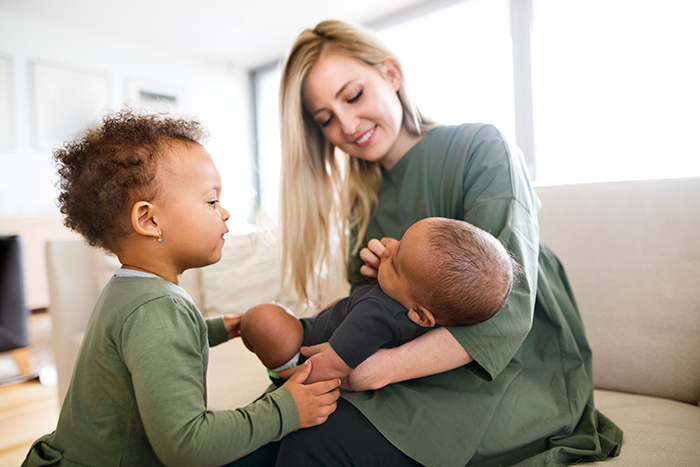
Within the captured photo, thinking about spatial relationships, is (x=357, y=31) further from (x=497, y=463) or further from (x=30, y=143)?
(x=30, y=143)

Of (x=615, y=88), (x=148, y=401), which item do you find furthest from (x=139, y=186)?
(x=615, y=88)

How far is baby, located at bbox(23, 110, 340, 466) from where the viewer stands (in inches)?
25.8

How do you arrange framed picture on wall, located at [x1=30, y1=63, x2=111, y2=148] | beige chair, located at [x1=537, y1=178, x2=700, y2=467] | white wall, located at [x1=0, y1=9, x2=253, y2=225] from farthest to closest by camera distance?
framed picture on wall, located at [x1=30, y1=63, x2=111, y2=148] → white wall, located at [x1=0, y1=9, x2=253, y2=225] → beige chair, located at [x1=537, y1=178, x2=700, y2=467]

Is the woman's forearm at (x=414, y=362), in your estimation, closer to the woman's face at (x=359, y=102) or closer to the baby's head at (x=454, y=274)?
the baby's head at (x=454, y=274)

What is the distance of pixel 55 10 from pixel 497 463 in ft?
18.9

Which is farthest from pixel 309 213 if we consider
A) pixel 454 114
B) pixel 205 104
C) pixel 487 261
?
pixel 205 104

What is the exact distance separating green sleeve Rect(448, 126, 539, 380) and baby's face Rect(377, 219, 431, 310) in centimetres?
11

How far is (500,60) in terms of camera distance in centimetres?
428

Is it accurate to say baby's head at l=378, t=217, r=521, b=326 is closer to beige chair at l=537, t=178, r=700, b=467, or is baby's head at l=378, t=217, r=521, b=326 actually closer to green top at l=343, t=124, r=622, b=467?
green top at l=343, t=124, r=622, b=467

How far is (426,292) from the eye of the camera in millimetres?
850

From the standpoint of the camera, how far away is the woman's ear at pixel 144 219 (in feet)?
2.47

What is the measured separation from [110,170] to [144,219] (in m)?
0.10

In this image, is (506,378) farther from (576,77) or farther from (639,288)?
(576,77)

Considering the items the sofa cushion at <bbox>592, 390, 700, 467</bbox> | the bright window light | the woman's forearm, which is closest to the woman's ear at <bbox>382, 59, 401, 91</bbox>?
the woman's forearm
